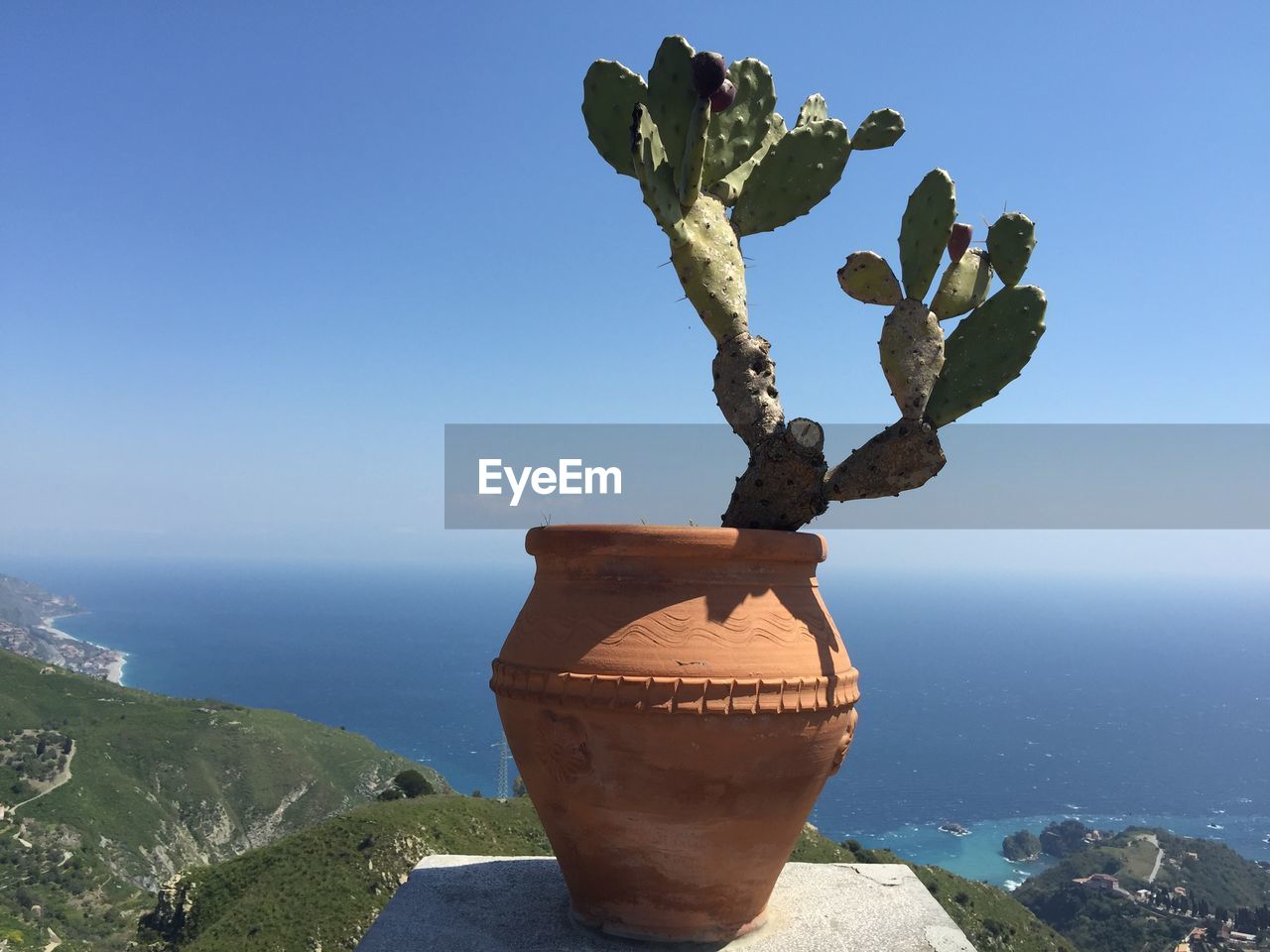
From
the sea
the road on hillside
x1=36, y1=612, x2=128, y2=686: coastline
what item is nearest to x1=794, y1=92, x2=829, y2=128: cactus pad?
the road on hillside

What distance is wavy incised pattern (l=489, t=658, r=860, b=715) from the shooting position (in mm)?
3428

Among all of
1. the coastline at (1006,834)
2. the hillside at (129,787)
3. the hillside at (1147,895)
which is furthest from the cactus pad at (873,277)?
the coastline at (1006,834)

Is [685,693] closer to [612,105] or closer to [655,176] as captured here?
[655,176]

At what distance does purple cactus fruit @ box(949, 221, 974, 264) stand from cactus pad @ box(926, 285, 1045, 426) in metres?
0.27

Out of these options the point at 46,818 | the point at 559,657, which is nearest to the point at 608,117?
the point at 559,657

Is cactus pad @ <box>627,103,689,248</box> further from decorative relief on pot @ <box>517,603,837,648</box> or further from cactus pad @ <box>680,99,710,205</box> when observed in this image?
decorative relief on pot @ <box>517,603,837,648</box>

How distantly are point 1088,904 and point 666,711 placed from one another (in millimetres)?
55060

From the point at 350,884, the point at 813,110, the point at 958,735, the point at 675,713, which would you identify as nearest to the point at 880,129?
the point at 813,110

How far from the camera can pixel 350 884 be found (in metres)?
22.1

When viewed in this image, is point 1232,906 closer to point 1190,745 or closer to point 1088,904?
point 1088,904

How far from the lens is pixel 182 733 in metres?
57.4

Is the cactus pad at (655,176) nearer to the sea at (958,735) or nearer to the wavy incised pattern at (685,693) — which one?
the wavy incised pattern at (685,693)

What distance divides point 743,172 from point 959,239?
112 cm

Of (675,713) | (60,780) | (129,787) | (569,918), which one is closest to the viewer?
(675,713)
